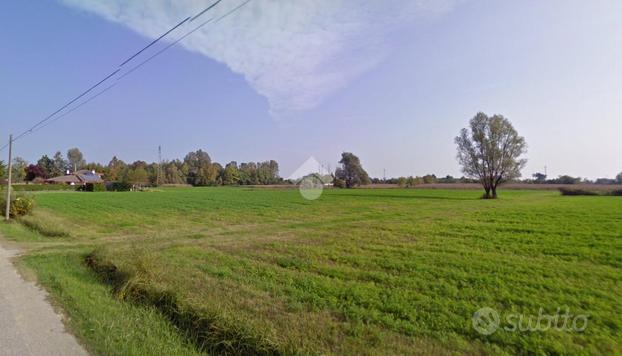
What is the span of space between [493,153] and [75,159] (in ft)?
527

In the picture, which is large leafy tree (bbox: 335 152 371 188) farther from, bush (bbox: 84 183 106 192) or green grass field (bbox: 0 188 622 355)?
green grass field (bbox: 0 188 622 355)

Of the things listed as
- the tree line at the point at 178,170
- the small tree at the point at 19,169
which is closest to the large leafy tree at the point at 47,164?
the tree line at the point at 178,170

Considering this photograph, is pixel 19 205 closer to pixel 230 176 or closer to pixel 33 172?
pixel 230 176

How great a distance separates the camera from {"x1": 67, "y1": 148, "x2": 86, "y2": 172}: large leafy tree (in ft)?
438

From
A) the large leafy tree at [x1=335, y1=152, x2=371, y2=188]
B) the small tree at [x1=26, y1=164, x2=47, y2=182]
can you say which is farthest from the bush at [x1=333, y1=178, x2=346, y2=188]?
the small tree at [x1=26, y1=164, x2=47, y2=182]

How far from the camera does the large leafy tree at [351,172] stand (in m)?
111

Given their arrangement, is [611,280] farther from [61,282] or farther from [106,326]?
[61,282]

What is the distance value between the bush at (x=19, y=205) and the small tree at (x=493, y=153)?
182ft

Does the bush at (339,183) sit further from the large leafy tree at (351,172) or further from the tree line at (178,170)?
the tree line at (178,170)

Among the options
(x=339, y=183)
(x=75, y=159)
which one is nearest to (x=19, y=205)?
(x=339, y=183)

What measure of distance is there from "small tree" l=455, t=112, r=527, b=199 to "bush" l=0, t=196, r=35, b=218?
55.6 meters

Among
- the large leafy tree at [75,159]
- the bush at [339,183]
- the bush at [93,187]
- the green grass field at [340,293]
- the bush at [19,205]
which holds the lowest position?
the green grass field at [340,293]

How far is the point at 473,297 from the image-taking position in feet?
18.5

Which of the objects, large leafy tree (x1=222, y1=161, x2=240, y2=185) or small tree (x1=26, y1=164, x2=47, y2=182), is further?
large leafy tree (x1=222, y1=161, x2=240, y2=185)
